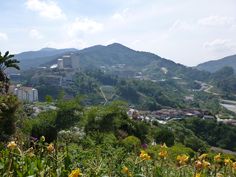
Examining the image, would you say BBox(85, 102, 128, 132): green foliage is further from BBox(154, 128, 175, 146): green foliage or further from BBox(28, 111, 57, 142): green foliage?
BBox(154, 128, 175, 146): green foliage

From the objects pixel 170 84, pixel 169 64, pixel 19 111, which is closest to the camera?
pixel 19 111

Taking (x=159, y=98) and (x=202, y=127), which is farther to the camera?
(x=159, y=98)

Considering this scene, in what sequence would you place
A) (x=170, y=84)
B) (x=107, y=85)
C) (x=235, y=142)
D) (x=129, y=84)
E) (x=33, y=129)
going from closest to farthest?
(x=33, y=129) < (x=235, y=142) < (x=129, y=84) < (x=107, y=85) < (x=170, y=84)

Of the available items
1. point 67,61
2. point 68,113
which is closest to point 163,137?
point 68,113

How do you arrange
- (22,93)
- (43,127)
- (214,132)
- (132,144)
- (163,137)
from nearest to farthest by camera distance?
(132,144) < (43,127) < (163,137) < (214,132) < (22,93)

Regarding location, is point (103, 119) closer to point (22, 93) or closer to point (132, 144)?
point (132, 144)

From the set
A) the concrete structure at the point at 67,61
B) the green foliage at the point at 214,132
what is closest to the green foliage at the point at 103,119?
the green foliage at the point at 214,132

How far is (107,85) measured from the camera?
115250 millimetres

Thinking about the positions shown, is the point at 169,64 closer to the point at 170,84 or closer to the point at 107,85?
the point at 170,84

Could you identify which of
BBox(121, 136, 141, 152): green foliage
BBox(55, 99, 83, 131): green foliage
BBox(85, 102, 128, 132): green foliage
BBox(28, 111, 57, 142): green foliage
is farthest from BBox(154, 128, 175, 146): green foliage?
BBox(121, 136, 141, 152): green foliage

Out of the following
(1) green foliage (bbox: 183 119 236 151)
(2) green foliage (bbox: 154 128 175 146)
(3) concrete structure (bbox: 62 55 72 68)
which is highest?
(3) concrete structure (bbox: 62 55 72 68)

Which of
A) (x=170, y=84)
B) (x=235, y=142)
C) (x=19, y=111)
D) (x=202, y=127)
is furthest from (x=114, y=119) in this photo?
(x=170, y=84)

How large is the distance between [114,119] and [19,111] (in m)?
7.32

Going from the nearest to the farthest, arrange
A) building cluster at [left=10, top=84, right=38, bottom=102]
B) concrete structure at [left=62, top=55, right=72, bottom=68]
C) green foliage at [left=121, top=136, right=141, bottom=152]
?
1. green foliage at [left=121, top=136, right=141, bottom=152]
2. building cluster at [left=10, top=84, right=38, bottom=102]
3. concrete structure at [left=62, top=55, right=72, bottom=68]
